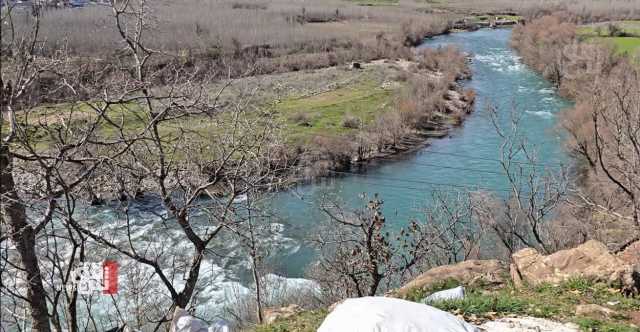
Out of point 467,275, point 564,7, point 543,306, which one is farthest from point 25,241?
point 564,7

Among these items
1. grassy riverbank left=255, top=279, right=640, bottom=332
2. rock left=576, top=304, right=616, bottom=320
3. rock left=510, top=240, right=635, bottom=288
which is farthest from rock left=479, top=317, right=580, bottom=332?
rock left=510, top=240, right=635, bottom=288

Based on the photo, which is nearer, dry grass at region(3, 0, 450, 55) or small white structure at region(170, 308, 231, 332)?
small white structure at region(170, 308, 231, 332)

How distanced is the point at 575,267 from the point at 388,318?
5.12 metres

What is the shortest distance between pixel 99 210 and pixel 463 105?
2792 centimetres

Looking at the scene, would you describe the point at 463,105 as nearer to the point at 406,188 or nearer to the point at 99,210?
the point at 406,188

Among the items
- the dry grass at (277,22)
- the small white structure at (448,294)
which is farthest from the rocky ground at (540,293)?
the dry grass at (277,22)

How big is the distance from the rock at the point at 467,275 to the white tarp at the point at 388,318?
3808mm

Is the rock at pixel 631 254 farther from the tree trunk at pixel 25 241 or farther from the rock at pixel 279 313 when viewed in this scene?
the tree trunk at pixel 25 241

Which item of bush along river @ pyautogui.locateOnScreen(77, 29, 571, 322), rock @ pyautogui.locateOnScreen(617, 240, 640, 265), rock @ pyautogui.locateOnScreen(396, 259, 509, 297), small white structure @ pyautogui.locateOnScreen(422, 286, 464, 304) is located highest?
rock @ pyautogui.locateOnScreen(617, 240, 640, 265)

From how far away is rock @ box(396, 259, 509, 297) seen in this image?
10975 mm

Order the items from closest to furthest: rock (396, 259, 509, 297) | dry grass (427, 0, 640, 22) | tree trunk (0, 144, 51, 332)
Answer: tree trunk (0, 144, 51, 332), rock (396, 259, 509, 297), dry grass (427, 0, 640, 22)

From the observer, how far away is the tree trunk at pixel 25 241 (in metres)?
6.28

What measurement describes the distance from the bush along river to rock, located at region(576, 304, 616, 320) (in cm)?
590

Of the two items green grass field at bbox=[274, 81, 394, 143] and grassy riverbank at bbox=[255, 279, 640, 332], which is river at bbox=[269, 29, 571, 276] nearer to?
green grass field at bbox=[274, 81, 394, 143]
